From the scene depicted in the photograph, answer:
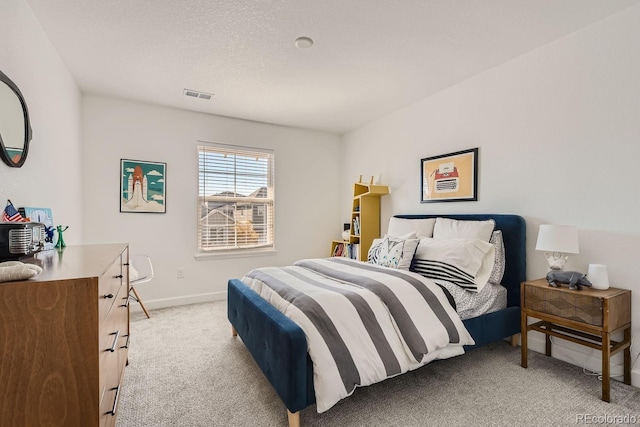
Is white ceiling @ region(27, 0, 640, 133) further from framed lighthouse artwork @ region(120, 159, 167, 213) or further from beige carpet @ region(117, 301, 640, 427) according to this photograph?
beige carpet @ region(117, 301, 640, 427)

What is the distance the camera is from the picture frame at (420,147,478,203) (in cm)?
312

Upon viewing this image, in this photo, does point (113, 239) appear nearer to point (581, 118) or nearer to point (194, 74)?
point (194, 74)

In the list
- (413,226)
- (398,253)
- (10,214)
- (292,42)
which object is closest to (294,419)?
(398,253)

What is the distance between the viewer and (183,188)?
4.00 m

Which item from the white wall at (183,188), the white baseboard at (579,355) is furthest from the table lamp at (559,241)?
the white wall at (183,188)

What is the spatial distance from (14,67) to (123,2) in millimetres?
751

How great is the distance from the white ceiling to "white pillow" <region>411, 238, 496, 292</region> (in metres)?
1.63

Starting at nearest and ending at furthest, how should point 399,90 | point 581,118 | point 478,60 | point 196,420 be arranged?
point 196,420
point 581,118
point 478,60
point 399,90

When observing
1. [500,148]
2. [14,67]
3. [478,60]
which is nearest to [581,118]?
[500,148]

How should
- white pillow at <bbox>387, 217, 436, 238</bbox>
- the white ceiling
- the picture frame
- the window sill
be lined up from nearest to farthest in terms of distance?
the white ceiling < the picture frame < white pillow at <bbox>387, 217, 436, 238</bbox> < the window sill

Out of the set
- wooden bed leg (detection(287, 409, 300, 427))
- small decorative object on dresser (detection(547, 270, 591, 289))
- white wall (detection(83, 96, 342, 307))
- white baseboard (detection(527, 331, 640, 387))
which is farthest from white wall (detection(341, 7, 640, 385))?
wooden bed leg (detection(287, 409, 300, 427))

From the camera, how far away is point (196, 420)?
1769 millimetres

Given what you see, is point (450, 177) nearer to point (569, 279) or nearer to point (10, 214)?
point (569, 279)

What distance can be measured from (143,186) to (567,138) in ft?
14.0
